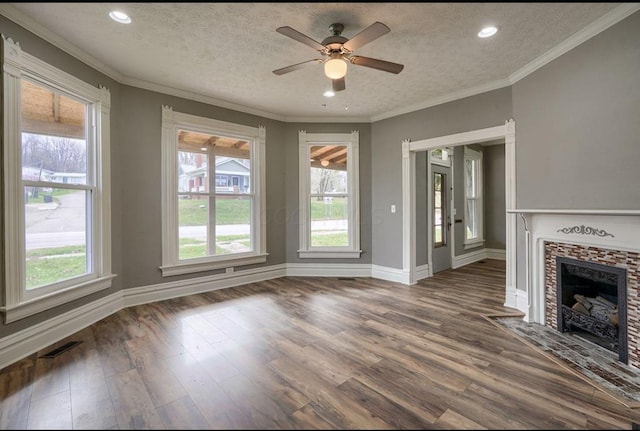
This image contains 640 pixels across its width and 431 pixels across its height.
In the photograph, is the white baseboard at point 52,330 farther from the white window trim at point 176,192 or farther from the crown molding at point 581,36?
the crown molding at point 581,36

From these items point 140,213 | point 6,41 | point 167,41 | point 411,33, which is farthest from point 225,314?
point 411,33

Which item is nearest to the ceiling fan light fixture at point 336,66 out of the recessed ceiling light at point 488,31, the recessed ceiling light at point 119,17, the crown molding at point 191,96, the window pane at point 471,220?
the recessed ceiling light at point 488,31

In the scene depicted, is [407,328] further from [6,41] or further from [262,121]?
[6,41]

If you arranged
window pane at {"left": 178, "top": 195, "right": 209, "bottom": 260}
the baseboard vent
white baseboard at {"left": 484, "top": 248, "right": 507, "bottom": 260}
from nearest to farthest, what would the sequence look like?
the baseboard vent, window pane at {"left": 178, "top": 195, "right": 209, "bottom": 260}, white baseboard at {"left": 484, "top": 248, "right": 507, "bottom": 260}

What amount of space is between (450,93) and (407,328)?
318 cm

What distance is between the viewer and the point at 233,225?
4.51 meters

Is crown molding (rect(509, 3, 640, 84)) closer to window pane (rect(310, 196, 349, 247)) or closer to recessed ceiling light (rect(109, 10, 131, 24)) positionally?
window pane (rect(310, 196, 349, 247))

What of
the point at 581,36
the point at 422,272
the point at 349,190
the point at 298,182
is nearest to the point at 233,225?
the point at 298,182

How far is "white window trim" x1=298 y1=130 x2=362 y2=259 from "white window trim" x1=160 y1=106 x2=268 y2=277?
2.21 ft

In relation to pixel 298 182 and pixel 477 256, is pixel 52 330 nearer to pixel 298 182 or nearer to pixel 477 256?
pixel 298 182

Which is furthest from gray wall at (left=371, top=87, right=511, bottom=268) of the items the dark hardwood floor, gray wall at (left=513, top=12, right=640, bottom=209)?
the dark hardwood floor

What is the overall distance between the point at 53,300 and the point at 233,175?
2.61 metres

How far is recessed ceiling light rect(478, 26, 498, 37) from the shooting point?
246 cm

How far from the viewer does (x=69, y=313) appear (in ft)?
9.16
